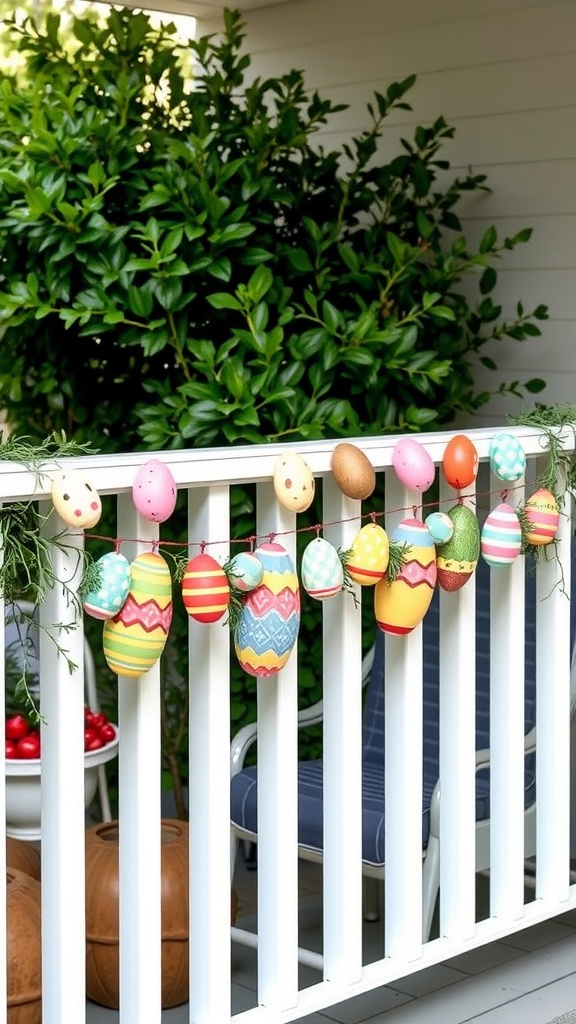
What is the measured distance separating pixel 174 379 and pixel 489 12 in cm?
132

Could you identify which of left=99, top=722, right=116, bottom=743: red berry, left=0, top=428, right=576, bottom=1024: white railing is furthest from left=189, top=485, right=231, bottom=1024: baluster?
left=99, top=722, right=116, bottom=743: red berry

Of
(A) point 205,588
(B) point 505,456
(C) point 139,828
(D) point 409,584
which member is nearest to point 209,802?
(C) point 139,828

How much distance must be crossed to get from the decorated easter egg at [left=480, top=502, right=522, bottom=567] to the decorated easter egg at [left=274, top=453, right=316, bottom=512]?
18.3 inches

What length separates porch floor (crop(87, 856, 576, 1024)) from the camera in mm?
2891

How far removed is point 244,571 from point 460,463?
52 centimetres

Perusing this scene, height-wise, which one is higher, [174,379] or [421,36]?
[421,36]

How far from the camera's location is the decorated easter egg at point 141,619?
220cm

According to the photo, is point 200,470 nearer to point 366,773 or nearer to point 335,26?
point 366,773

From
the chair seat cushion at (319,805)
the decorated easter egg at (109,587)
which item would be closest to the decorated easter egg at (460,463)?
the decorated easter egg at (109,587)

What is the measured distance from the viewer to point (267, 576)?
2344 mm

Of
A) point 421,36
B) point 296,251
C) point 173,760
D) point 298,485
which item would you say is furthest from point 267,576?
point 421,36

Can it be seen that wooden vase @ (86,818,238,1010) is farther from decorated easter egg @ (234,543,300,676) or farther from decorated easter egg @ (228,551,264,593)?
decorated easter egg @ (228,551,264,593)

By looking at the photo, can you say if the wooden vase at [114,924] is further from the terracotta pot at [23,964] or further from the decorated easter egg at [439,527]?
the decorated easter egg at [439,527]

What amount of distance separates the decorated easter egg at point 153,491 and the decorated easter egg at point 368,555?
0.40m
